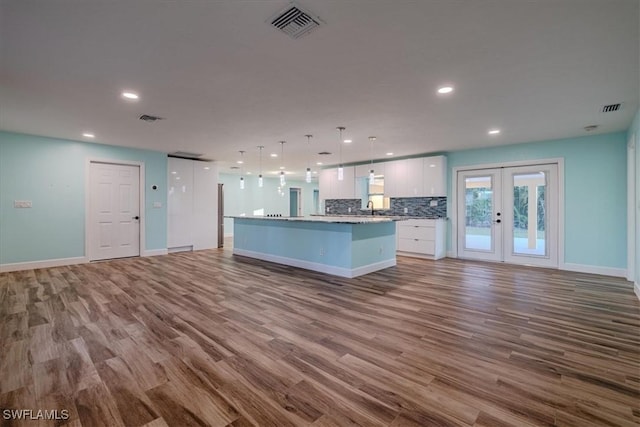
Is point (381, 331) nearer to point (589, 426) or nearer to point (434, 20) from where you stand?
point (589, 426)

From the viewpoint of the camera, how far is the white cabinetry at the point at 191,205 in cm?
734

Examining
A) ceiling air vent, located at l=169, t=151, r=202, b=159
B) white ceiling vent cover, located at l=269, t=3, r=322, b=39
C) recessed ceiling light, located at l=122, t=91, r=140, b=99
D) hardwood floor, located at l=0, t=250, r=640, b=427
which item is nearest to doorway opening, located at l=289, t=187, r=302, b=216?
ceiling air vent, located at l=169, t=151, r=202, b=159

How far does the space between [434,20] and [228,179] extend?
10322 millimetres

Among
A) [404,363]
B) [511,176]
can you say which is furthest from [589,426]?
[511,176]

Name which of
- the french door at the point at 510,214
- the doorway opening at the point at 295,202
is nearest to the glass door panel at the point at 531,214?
the french door at the point at 510,214

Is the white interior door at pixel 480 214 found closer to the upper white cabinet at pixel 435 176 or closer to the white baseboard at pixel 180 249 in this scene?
the upper white cabinet at pixel 435 176

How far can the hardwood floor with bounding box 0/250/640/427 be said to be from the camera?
5.55ft

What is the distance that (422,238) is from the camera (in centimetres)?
668

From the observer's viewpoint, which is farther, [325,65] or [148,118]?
[148,118]

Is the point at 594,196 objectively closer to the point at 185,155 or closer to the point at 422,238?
the point at 422,238

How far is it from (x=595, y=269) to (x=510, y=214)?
1646 mm

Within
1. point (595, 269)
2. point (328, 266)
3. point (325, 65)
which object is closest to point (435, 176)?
point (595, 269)

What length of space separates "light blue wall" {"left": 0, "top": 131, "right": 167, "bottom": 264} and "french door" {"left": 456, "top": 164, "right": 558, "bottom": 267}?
320 inches

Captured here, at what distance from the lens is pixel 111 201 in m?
6.30
